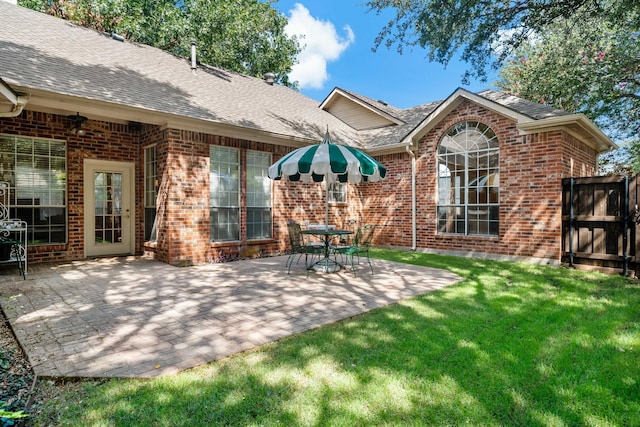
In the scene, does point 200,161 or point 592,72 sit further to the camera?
point 592,72

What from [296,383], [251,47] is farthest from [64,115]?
[251,47]

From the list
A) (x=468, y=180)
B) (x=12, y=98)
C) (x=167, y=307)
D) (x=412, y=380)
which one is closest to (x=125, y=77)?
(x=12, y=98)

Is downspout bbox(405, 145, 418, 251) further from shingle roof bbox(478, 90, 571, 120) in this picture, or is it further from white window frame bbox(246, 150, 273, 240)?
white window frame bbox(246, 150, 273, 240)

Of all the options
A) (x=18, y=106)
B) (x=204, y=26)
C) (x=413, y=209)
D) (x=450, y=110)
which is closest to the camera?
(x=18, y=106)

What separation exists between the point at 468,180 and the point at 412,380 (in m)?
8.28

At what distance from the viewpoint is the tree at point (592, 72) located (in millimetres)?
12531

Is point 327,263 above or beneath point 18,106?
beneath

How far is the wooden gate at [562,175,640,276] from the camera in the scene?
7027mm

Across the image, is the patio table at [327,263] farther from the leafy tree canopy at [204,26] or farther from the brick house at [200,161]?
the leafy tree canopy at [204,26]

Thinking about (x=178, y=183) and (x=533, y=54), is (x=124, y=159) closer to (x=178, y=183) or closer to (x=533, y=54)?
(x=178, y=183)

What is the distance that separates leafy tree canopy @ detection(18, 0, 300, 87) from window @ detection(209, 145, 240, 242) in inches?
449

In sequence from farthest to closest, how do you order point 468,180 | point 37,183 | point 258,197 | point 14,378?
point 468,180, point 258,197, point 37,183, point 14,378

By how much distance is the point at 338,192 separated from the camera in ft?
40.1

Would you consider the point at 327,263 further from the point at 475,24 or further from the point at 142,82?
the point at 475,24
